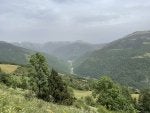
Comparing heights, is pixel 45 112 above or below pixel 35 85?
above

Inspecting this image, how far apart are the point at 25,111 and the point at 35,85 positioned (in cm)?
7435

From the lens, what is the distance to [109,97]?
299 ft

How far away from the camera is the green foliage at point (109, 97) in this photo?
88.7m

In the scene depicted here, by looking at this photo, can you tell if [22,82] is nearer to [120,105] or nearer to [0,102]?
[120,105]

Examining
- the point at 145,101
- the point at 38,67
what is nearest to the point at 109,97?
the point at 38,67

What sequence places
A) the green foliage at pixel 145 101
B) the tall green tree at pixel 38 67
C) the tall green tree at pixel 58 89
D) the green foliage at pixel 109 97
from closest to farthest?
the tall green tree at pixel 58 89 < the tall green tree at pixel 38 67 < the green foliage at pixel 109 97 < the green foliage at pixel 145 101

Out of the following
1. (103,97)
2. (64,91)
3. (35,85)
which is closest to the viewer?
(64,91)

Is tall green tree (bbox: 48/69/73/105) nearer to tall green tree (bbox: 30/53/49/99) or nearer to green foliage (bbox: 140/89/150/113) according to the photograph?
tall green tree (bbox: 30/53/49/99)

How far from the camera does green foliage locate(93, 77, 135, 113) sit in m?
88.7

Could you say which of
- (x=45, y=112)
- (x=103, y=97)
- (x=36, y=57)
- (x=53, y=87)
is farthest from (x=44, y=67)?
(x=45, y=112)

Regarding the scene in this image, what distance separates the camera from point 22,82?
10825cm

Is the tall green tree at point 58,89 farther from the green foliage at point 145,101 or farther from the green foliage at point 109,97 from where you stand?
the green foliage at point 145,101

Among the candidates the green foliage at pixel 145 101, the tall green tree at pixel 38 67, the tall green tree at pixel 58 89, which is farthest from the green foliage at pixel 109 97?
the tall green tree at pixel 58 89

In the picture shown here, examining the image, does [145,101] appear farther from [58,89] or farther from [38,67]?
[58,89]
